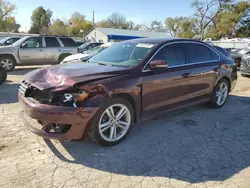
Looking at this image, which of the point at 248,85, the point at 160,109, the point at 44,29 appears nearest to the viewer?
the point at 160,109

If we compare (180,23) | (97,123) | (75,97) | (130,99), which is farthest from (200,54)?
(180,23)

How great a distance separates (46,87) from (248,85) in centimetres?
818

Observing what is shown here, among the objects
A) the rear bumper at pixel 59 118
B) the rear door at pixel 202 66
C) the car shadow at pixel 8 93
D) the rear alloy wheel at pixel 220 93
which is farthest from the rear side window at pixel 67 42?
the rear bumper at pixel 59 118

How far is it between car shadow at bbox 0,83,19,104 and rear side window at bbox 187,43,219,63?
4332 mm

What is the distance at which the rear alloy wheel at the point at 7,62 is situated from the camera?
11328 mm

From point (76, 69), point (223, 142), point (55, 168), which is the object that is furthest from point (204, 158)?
point (76, 69)

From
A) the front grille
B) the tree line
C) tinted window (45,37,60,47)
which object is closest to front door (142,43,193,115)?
the front grille

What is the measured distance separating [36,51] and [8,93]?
5949 mm

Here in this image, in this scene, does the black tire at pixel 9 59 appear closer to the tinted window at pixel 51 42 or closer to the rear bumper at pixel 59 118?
the tinted window at pixel 51 42

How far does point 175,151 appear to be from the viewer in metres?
3.64

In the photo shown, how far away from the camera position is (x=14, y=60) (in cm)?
1170

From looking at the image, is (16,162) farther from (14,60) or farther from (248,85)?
(14,60)

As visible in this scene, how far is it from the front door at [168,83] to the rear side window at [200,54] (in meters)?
0.24

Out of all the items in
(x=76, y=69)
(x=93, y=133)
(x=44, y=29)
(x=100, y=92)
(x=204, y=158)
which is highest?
(x=44, y=29)
